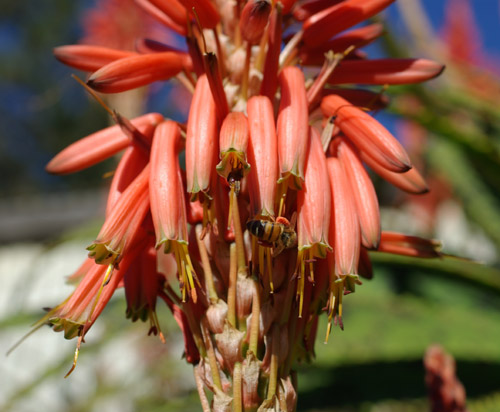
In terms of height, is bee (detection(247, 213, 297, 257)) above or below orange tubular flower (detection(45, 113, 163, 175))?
below

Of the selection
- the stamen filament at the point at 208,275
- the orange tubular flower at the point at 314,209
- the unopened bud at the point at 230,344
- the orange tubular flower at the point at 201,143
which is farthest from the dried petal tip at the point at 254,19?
the unopened bud at the point at 230,344

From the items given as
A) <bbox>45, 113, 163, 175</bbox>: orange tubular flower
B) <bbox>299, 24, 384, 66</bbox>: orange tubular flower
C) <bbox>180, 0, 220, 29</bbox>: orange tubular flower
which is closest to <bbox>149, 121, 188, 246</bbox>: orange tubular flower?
<bbox>45, 113, 163, 175</bbox>: orange tubular flower

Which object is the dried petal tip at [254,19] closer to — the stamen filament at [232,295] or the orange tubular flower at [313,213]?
the orange tubular flower at [313,213]

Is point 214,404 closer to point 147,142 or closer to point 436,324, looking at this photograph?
point 147,142

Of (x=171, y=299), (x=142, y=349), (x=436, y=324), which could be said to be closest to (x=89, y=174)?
(x=142, y=349)

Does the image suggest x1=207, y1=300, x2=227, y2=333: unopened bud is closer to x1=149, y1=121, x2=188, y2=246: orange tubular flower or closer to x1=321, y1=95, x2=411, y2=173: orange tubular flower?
x1=149, y1=121, x2=188, y2=246: orange tubular flower

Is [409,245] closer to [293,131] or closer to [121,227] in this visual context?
[293,131]

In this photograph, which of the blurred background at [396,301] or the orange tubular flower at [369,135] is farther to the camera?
the blurred background at [396,301]

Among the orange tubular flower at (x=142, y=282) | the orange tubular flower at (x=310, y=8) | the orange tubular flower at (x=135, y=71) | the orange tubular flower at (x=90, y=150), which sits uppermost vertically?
the orange tubular flower at (x=310, y=8)
